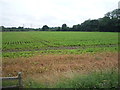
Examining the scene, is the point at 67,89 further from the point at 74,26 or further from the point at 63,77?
the point at 74,26

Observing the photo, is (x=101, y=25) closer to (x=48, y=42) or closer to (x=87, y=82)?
(x=48, y=42)

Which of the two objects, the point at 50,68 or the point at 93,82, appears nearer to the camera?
the point at 93,82

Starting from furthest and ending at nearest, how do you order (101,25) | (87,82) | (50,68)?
1. (101,25)
2. (50,68)
3. (87,82)

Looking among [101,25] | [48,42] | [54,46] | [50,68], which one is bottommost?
[50,68]

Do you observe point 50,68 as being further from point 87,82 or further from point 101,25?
point 101,25

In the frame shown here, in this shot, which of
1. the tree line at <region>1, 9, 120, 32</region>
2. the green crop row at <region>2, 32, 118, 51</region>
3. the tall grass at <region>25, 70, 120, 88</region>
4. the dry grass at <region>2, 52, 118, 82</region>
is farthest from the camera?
the tree line at <region>1, 9, 120, 32</region>

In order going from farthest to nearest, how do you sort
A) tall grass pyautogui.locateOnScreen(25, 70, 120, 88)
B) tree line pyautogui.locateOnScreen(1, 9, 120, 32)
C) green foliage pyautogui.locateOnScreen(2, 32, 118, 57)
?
tree line pyautogui.locateOnScreen(1, 9, 120, 32) < green foliage pyautogui.locateOnScreen(2, 32, 118, 57) < tall grass pyautogui.locateOnScreen(25, 70, 120, 88)

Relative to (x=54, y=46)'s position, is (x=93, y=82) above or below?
below

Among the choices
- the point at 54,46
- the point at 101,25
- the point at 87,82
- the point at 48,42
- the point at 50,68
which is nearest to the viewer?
the point at 87,82

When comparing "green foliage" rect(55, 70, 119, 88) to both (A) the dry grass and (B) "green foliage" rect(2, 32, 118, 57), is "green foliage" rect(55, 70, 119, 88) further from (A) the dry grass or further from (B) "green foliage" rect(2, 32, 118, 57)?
(B) "green foliage" rect(2, 32, 118, 57)

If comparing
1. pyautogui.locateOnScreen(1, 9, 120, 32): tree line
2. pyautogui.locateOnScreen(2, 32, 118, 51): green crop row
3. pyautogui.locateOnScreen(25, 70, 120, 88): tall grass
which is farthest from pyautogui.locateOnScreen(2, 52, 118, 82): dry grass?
pyautogui.locateOnScreen(1, 9, 120, 32): tree line

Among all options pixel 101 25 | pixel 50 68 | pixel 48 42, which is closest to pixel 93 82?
pixel 50 68

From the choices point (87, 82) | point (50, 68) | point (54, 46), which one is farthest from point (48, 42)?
point (87, 82)

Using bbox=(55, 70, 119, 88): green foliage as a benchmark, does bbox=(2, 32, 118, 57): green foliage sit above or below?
above
